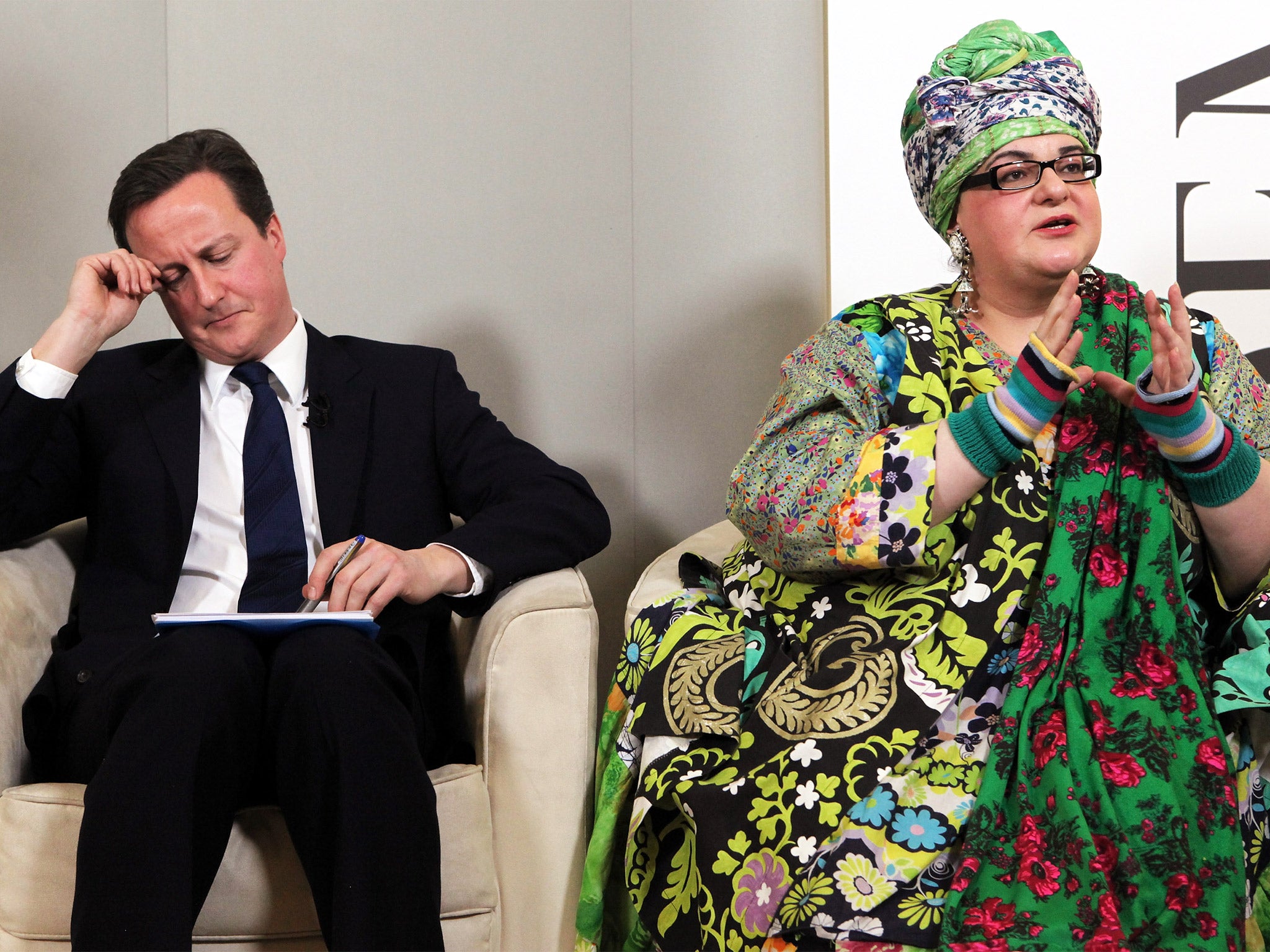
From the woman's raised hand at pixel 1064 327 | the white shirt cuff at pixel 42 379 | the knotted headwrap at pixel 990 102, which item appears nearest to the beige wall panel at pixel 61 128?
the white shirt cuff at pixel 42 379

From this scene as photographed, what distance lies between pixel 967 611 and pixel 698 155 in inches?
57.5

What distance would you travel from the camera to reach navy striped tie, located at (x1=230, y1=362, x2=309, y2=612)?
5.92ft

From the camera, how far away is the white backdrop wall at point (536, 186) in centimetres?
246

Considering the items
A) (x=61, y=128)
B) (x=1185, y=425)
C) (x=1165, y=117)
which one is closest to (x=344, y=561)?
(x=1185, y=425)

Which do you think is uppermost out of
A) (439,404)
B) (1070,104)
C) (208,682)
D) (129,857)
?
(1070,104)

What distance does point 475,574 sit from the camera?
1759 mm

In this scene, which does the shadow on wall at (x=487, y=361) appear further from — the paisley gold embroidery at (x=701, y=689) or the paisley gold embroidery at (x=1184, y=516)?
the paisley gold embroidery at (x=1184, y=516)

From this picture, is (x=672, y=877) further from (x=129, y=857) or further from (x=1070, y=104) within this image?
(x=1070, y=104)

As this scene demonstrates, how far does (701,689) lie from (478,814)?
324mm

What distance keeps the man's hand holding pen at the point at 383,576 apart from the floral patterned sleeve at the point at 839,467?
1.33 ft

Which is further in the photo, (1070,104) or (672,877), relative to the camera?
(1070,104)

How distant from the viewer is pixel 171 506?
1837mm

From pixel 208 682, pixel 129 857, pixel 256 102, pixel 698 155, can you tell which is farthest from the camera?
pixel 698 155

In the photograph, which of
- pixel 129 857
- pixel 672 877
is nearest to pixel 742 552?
pixel 672 877
